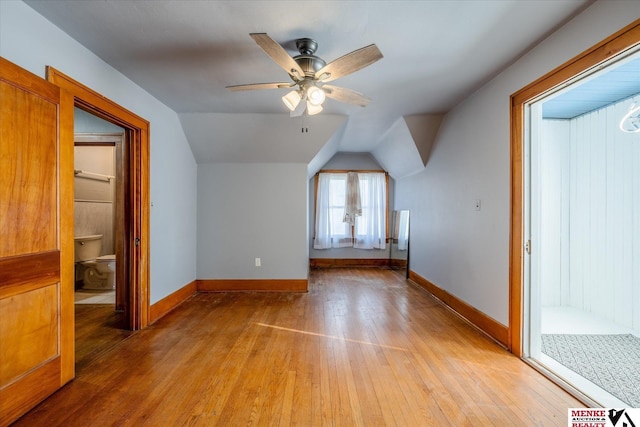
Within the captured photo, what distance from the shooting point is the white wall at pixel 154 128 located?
5.43 ft

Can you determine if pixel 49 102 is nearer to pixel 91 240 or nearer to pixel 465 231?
pixel 91 240

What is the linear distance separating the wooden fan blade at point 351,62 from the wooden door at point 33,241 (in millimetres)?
1666

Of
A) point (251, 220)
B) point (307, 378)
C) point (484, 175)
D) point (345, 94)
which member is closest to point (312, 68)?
point (345, 94)

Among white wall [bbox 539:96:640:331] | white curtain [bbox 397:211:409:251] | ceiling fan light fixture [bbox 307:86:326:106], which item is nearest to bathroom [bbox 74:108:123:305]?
ceiling fan light fixture [bbox 307:86:326:106]

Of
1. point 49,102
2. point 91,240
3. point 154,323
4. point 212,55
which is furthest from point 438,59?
point 91,240

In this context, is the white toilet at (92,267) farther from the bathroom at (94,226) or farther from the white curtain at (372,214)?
the white curtain at (372,214)

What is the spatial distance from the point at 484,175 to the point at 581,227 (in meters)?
1.47

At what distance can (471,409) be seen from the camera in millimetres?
1646

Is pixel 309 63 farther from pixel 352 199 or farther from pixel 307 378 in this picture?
pixel 352 199

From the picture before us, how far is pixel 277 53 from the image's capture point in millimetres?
1710

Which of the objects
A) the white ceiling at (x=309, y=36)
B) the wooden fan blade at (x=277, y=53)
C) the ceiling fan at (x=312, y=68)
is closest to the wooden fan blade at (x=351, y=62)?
the ceiling fan at (x=312, y=68)

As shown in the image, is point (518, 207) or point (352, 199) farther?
point (352, 199)

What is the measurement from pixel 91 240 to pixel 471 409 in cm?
496

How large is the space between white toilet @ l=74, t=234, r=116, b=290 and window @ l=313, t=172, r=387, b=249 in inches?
135
